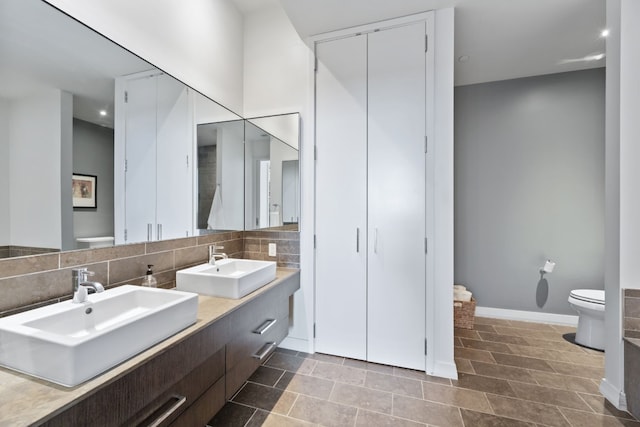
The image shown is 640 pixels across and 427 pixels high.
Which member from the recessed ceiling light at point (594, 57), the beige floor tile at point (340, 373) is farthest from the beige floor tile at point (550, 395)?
the recessed ceiling light at point (594, 57)

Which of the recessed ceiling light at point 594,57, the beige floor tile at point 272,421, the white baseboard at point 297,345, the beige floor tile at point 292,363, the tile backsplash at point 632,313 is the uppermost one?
the recessed ceiling light at point 594,57

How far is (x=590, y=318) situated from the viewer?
244 cm

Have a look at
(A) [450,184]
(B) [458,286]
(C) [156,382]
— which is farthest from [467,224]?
(C) [156,382]

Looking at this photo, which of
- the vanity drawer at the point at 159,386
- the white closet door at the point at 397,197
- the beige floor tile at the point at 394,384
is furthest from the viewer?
the white closet door at the point at 397,197

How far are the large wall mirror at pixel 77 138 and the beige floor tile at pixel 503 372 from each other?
2.52 m

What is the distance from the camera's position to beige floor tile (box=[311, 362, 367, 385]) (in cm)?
197

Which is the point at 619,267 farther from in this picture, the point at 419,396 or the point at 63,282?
the point at 63,282

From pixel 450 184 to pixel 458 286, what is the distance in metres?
1.66

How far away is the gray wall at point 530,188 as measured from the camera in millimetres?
2863

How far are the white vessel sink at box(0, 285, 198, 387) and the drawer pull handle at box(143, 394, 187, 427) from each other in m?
0.24

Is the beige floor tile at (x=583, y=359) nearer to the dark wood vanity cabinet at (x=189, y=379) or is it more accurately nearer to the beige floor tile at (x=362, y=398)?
the beige floor tile at (x=362, y=398)

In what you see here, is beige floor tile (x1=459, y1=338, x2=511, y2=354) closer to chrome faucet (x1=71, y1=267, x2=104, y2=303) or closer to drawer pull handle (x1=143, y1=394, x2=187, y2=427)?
drawer pull handle (x1=143, y1=394, x2=187, y2=427)

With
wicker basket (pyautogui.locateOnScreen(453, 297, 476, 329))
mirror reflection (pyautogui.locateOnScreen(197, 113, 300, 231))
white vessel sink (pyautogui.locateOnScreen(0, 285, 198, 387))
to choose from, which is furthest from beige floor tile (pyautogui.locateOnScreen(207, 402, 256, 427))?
wicker basket (pyautogui.locateOnScreen(453, 297, 476, 329))

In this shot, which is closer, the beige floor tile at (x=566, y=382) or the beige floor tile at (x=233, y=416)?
the beige floor tile at (x=233, y=416)
